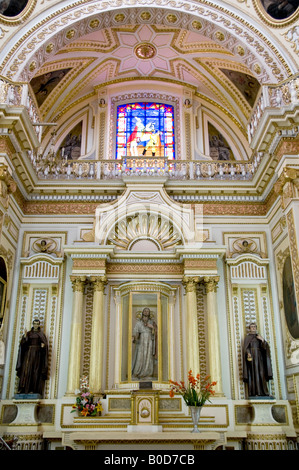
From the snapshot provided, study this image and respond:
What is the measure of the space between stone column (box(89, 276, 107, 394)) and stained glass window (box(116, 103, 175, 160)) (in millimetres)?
4081

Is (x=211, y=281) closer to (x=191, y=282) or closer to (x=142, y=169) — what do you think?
(x=191, y=282)

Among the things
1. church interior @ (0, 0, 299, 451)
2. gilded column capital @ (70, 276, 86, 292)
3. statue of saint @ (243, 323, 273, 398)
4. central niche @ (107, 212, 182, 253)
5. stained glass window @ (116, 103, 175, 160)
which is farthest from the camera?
stained glass window @ (116, 103, 175, 160)

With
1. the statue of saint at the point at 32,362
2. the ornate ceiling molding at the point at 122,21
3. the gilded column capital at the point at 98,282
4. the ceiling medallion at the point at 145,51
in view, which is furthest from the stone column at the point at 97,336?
the ceiling medallion at the point at 145,51

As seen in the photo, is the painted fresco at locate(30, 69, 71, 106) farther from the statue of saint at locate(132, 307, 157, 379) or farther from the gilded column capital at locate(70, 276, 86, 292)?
the statue of saint at locate(132, 307, 157, 379)

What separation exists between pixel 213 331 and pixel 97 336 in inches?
108

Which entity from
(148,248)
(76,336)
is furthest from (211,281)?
(76,336)

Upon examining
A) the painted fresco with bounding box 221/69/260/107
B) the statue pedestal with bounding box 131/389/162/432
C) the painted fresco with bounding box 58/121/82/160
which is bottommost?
the statue pedestal with bounding box 131/389/162/432

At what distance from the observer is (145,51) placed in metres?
13.5

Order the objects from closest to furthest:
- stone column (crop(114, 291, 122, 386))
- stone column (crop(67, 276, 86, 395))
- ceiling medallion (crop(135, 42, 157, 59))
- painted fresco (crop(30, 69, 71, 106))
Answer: stone column (crop(67, 276, 86, 395)), stone column (crop(114, 291, 122, 386)), painted fresco (crop(30, 69, 71, 106)), ceiling medallion (crop(135, 42, 157, 59))

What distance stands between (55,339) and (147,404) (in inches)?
117

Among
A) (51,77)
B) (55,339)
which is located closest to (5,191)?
(55,339)

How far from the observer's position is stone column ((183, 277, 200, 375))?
10.5 m

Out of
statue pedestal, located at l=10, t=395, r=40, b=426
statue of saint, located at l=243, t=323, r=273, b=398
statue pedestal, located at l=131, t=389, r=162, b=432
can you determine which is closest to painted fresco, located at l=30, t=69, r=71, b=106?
statue pedestal, located at l=10, t=395, r=40, b=426

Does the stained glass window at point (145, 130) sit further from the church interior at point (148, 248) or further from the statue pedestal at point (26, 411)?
the statue pedestal at point (26, 411)
